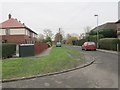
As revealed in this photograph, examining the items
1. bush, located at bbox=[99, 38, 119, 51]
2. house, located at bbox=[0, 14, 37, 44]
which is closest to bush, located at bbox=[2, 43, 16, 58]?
bush, located at bbox=[99, 38, 119, 51]

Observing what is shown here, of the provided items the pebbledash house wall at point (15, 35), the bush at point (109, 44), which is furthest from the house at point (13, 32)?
the bush at point (109, 44)

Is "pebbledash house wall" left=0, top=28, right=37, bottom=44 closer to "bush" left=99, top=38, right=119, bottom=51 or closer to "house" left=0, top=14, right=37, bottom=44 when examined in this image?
"house" left=0, top=14, right=37, bottom=44

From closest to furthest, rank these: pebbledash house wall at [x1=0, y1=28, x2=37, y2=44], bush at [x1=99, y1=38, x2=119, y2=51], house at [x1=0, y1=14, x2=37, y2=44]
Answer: bush at [x1=99, y1=38, x2=119, y2=51] → house at [x1=0, y1=14, x2=37, y2=44] → pebbledash house wall at [x1=0, y1=28, x2=37, y2=44]

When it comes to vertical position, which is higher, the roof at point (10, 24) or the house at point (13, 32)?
the roof at point (10, 24)

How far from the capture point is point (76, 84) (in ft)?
30.9

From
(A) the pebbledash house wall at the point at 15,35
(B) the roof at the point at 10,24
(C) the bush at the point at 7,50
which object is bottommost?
(C) the bush at the point at 7,50

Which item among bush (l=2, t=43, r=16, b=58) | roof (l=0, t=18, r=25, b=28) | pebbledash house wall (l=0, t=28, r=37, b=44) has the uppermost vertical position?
roof (l=0, t=18, r=25, b=28)

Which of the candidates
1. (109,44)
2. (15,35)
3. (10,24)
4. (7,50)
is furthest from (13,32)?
(7,50)

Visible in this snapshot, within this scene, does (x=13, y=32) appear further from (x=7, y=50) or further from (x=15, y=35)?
(x=7, y=50)

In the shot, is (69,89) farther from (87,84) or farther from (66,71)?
(66,71)

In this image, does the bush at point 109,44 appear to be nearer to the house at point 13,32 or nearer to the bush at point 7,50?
the bush at point 7,50

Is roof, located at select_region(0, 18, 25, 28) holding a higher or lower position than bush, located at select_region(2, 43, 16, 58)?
higher

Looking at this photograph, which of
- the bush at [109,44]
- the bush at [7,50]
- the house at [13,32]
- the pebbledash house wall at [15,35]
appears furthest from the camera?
the pebbledash house wall at [15,35]

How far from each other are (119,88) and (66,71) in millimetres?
4905
